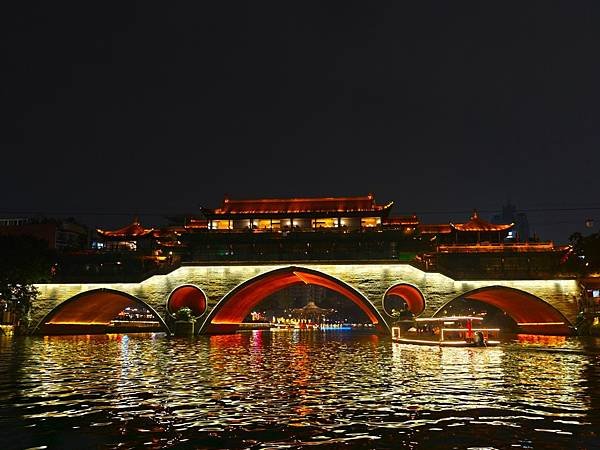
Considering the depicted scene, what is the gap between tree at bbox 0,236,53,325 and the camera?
5100 centimetres

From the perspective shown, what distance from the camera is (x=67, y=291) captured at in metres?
56.8

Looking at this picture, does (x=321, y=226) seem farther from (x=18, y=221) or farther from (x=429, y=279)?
(x=18, y=221)

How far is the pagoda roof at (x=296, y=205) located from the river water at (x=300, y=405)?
37.0m

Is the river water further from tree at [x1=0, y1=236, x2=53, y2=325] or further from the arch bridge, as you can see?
tree at [x1=0, y1=236, x2=53, y2=325]

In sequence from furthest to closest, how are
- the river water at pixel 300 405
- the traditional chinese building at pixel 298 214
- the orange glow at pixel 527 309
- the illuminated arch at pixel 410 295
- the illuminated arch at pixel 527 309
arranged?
the traditional chinese building at pixel 298 214 → the illuminated arch at pixel 410 295 → the orange glow at pixel 527 309 → the illuminated arch at pixel 527 309 → the river water at pixel 300 405

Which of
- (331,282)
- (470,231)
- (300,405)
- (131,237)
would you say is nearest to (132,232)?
(131,237)

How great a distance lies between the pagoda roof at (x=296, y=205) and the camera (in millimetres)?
61344

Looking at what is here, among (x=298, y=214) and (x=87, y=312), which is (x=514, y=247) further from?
(x=87, y=312)

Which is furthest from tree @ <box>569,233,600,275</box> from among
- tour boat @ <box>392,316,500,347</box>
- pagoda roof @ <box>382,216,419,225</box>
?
pagoda roof @ <box>382,216,419,225</box>

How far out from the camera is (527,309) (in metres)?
59.8

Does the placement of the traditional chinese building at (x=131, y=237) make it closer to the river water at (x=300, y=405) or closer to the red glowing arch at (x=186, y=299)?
the red glowing arch at (x=186, y=299)

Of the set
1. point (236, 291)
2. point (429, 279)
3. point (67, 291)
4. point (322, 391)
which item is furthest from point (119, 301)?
point (322, 391)

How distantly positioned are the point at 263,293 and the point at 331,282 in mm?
11374

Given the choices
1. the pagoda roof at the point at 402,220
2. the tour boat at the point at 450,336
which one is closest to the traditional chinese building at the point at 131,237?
the pagoda roof at the point at 402,220
